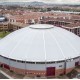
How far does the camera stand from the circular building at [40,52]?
117 ft

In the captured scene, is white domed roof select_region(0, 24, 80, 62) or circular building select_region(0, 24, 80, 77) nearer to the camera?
circular building select_region(0, 24, 80, 77)

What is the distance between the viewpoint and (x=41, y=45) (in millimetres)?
38000

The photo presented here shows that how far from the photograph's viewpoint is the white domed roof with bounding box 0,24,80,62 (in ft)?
120

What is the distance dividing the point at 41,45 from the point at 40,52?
1720 millimetres

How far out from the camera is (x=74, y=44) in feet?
133

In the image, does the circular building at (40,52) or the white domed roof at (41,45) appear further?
the white domed roof at (41,45)

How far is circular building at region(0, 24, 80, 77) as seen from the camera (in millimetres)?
35750

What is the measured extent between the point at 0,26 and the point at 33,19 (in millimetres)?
20571

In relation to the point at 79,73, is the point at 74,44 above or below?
above

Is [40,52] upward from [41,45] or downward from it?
downward

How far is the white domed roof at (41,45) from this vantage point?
3647 centimetres

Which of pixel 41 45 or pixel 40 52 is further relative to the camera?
pixel 41 45

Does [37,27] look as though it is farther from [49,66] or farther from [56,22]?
[56,22]

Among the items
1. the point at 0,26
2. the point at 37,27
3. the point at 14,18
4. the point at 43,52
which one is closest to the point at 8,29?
the point at 0,26
